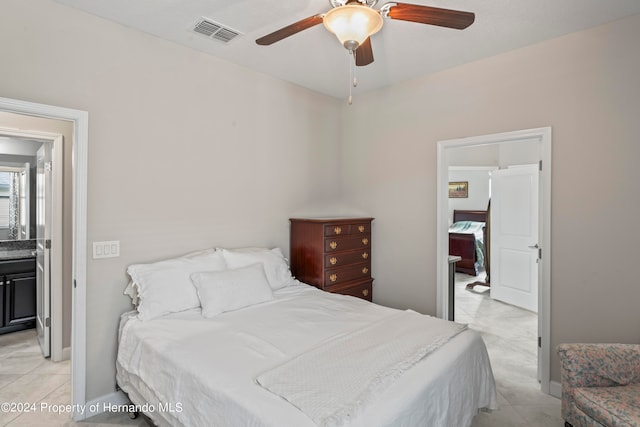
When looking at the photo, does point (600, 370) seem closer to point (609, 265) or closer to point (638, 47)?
point (609, 265)

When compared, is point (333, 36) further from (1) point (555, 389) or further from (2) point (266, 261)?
(1) point (555, 389)

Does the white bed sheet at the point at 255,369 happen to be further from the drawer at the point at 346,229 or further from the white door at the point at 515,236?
the white door at the point at 515,236

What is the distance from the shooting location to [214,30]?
2488 millimetres

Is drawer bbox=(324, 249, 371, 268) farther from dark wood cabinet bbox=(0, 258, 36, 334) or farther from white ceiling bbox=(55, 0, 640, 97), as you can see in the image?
dark wood cabinet bbox=(0, 258, 36, 334)

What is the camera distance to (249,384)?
1478mm

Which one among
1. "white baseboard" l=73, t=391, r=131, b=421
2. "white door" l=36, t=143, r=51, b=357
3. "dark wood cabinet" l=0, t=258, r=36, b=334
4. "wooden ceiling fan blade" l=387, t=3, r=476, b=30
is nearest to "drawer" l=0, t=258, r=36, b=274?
"dark wood cabinet" l=0, t=258, r=36, b=334

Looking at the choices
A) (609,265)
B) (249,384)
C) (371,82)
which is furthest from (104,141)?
(609,265)

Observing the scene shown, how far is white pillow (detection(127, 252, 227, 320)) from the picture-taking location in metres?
2.27

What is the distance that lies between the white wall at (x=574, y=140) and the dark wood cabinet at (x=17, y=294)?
426 cm

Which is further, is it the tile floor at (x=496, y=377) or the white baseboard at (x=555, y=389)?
the white baseboard at (x=555, y=389)

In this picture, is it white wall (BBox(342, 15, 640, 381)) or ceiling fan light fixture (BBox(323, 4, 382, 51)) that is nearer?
ceiling fan light fixture (BBox(323, 4, 382, 51))

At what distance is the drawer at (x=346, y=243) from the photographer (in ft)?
10.8

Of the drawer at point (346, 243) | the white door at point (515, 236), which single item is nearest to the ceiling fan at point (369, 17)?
the drawer at point (346, 243)

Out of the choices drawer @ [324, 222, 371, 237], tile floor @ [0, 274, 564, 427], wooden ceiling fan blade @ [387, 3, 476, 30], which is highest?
wooden ceiling fan blade @ [387, 3, 476, 30]
